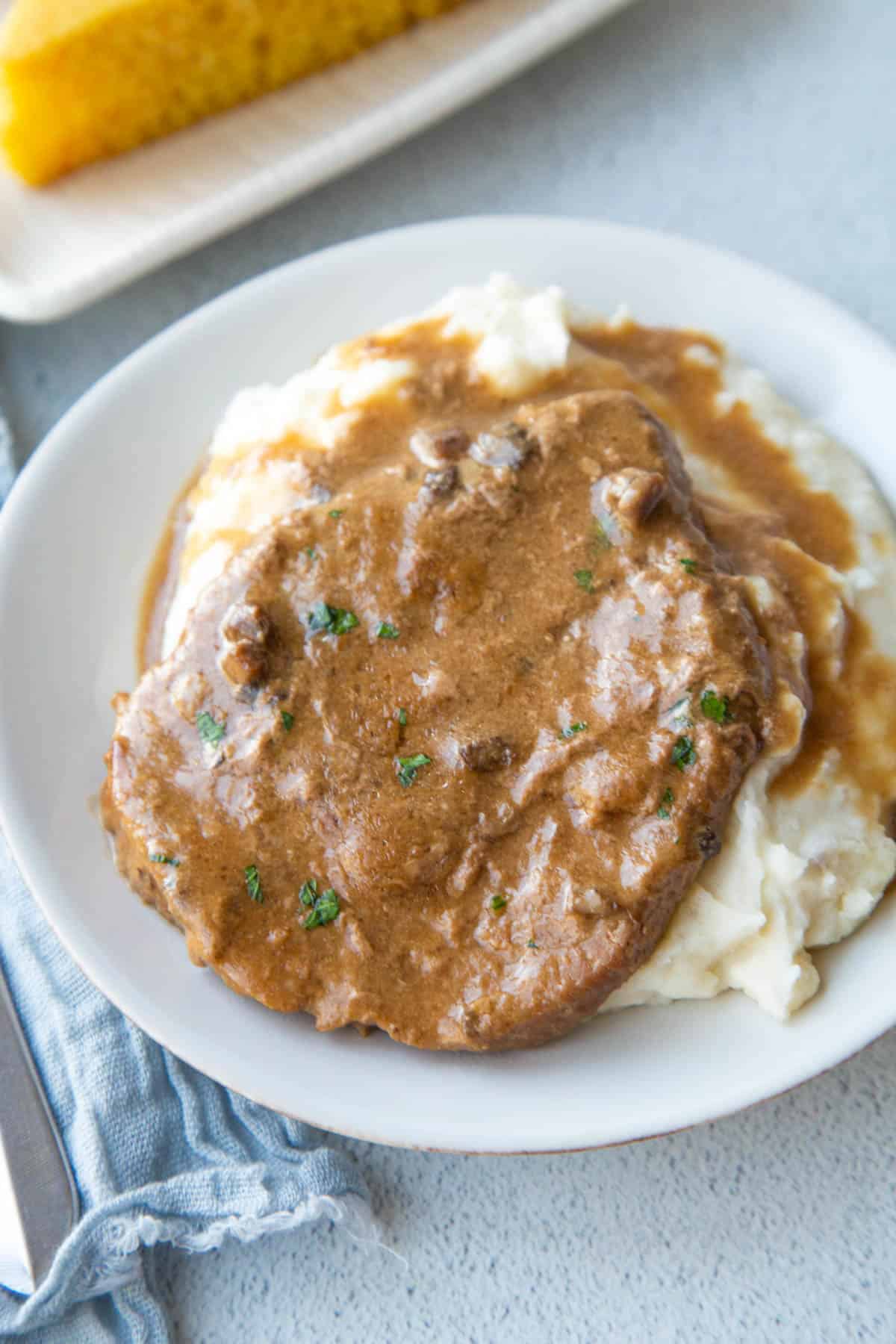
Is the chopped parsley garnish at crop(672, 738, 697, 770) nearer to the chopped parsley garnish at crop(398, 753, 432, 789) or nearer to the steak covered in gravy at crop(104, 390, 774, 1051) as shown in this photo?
the steak covered in gravy at crop(104, 390, 774, 1051)

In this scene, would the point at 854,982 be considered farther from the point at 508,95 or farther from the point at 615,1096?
the point at 508,95

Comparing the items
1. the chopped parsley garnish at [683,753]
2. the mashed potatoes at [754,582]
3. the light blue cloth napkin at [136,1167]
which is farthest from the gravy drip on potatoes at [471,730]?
the light blue cloth napkin at [136,1167]

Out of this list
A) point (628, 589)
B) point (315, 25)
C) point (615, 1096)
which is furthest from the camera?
point (315, 25)

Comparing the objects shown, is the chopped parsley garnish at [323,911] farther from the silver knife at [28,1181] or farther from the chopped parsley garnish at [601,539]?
the chopped parsley garnish at [601,539]

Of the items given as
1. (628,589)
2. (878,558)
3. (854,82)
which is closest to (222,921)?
(628,589)

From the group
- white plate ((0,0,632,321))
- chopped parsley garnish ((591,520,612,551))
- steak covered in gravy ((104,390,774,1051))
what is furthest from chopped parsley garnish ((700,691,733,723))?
white plate ((0,0,632,321))

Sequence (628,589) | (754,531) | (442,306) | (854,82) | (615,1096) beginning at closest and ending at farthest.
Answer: (615,1096) < (628,589) < (754,531) < (442,306) < (854,82)
